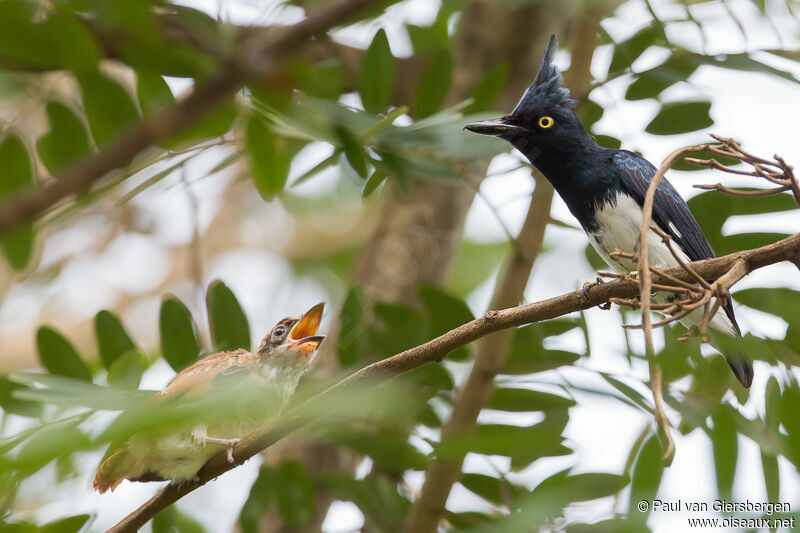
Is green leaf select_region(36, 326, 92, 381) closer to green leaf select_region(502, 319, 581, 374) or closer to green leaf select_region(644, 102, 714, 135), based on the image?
green leaf select_region(502, 319, 581, 374)

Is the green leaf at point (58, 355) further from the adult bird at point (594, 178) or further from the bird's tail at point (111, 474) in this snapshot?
the adult bird at point (594, 178)

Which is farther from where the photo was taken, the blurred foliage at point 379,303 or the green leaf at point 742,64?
the green leaf at point 742,64

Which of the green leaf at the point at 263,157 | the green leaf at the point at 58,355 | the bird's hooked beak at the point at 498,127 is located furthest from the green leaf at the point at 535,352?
the green leaf at the point at 58,355

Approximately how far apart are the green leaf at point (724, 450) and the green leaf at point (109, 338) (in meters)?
1.85

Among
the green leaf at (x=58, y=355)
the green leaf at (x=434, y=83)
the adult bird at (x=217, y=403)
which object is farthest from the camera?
the green leaf at (x=434, y=83)

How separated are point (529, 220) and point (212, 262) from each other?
5.30 meters

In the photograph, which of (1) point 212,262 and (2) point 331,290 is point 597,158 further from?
(1) point 212,262

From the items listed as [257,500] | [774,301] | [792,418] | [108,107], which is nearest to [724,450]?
[792,418]

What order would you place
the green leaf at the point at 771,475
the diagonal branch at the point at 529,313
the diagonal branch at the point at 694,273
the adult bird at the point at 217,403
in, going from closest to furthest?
the adult bird at the point at 217,403
the diagonal branch at the point at 694,273
the diagonal branch at the point at 529,313
the green leaf at the point at 771,475

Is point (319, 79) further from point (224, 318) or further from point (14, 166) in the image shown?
point (14, 166)

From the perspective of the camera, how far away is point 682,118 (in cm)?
312

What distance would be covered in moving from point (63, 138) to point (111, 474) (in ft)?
3.66

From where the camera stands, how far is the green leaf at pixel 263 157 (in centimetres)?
281

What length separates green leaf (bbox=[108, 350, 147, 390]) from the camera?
246cm
